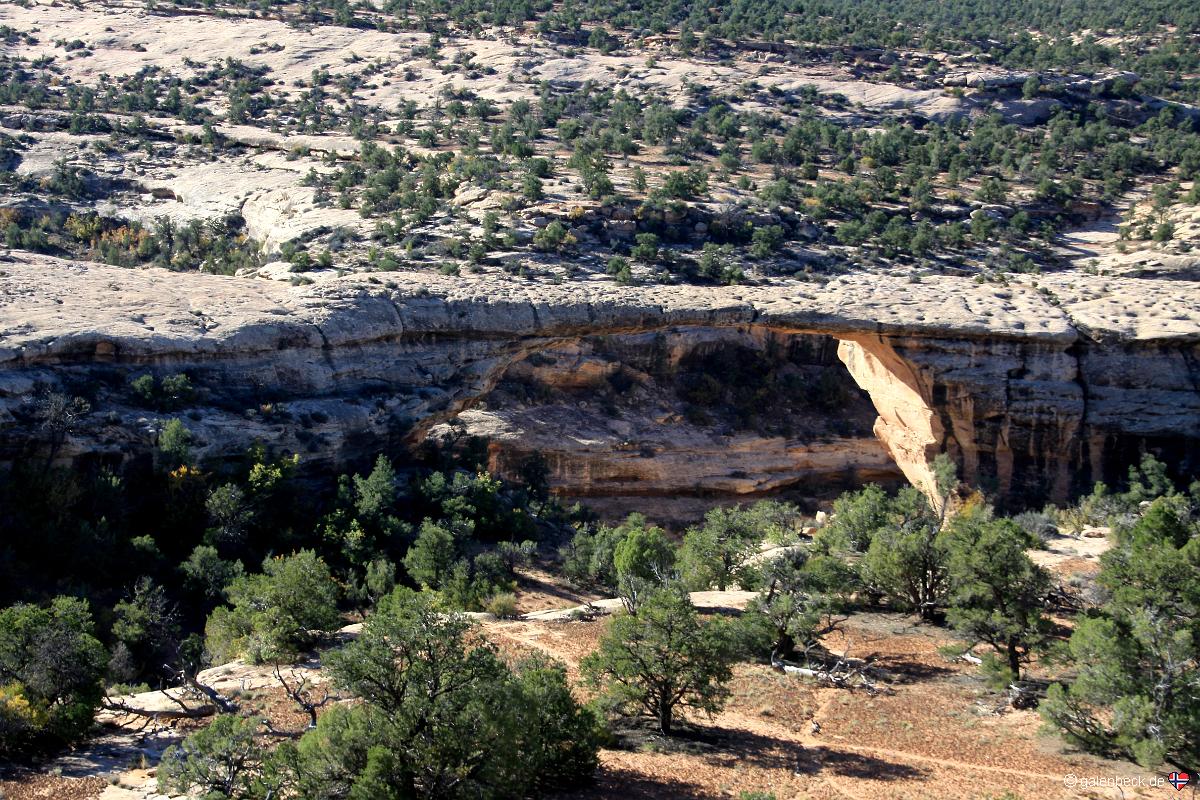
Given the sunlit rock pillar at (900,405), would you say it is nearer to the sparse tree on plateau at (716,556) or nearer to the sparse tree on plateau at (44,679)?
the sparse tree on plateau at (716,556)

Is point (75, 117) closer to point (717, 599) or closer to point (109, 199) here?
point (109, 199)

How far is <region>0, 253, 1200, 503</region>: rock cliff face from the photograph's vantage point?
24.4 meters

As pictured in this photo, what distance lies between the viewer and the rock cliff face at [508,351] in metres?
24.4

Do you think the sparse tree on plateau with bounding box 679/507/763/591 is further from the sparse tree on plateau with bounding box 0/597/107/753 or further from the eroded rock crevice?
the sparse tree on plateau with bounding box 0/597/107/753

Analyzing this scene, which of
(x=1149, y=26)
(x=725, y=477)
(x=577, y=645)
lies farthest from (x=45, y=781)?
(x=1149, y=26)

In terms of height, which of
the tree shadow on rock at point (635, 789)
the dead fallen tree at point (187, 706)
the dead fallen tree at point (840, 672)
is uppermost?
the tree shadow on rock at point (635, 789)

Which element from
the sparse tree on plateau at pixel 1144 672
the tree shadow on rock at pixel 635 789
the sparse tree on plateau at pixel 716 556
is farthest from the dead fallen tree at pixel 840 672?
the tree shadow on rock at pixel 635 789

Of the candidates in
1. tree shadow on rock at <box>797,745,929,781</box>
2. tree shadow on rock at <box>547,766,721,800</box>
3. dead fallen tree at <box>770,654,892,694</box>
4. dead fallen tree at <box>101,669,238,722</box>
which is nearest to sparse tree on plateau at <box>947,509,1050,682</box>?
dead fallen tree at <box>770,654,892,694</box>

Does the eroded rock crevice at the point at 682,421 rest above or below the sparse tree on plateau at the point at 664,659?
below

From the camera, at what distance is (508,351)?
28.9 metres

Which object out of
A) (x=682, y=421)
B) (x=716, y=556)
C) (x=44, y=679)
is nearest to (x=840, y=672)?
(x=716, y=556)

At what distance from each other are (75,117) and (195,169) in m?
7.08

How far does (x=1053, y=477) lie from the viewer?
102 feet

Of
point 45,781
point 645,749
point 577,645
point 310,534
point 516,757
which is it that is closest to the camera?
point 516,757
